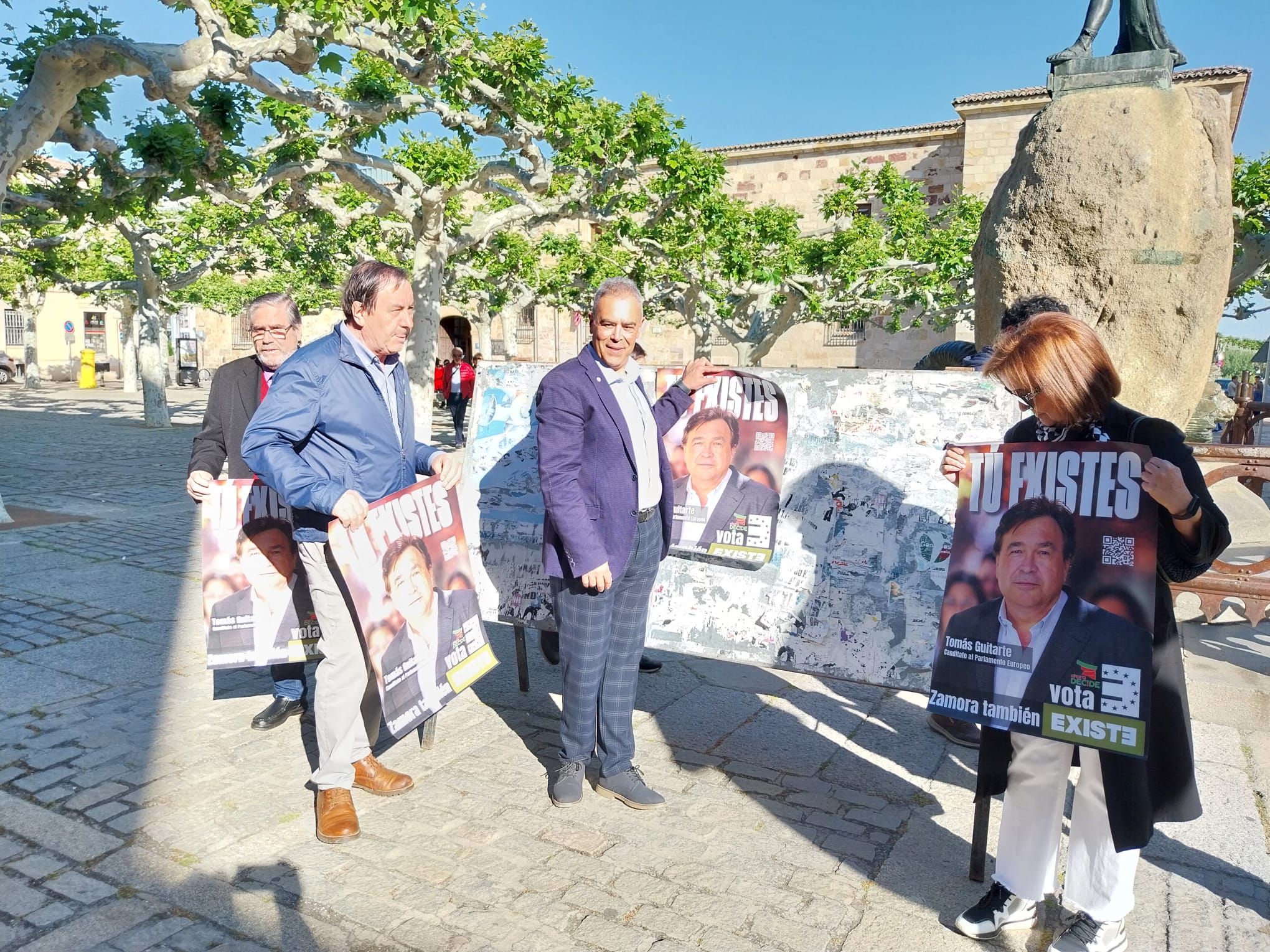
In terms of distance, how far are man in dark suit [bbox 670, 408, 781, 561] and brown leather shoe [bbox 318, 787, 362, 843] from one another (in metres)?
1.65

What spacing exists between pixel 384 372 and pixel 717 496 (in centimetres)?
148

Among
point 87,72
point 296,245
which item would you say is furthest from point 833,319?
point 87,72

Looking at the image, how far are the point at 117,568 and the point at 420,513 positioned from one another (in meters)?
4.74

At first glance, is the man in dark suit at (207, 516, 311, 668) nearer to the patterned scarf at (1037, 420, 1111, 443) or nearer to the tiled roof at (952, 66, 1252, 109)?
the patterned scarf at (1037, 420, 1111, 443)

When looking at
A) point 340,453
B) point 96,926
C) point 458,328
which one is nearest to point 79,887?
point 96,926

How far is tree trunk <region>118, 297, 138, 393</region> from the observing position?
36.8 metres

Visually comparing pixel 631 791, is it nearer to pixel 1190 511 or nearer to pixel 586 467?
pixel 586 467

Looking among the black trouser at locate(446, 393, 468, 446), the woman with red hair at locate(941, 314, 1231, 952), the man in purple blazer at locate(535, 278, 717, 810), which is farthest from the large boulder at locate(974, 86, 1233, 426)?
the black trouser at locate(446, 393, 468, 446)

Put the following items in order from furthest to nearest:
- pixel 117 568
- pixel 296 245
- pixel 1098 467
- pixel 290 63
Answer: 1. pixel 296 245
2. pixel 290 63
3. pixel 117 568
4. pixel 1098 467

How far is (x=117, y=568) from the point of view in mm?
7211

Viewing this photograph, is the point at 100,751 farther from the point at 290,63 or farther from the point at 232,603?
the point at 290,63

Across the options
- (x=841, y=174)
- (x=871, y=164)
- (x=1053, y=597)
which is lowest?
(x=1053, y=597)

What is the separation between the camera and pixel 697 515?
4.18 metres

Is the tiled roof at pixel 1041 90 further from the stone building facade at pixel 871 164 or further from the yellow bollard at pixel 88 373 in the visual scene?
the yellow bollard at pixel 88 373
